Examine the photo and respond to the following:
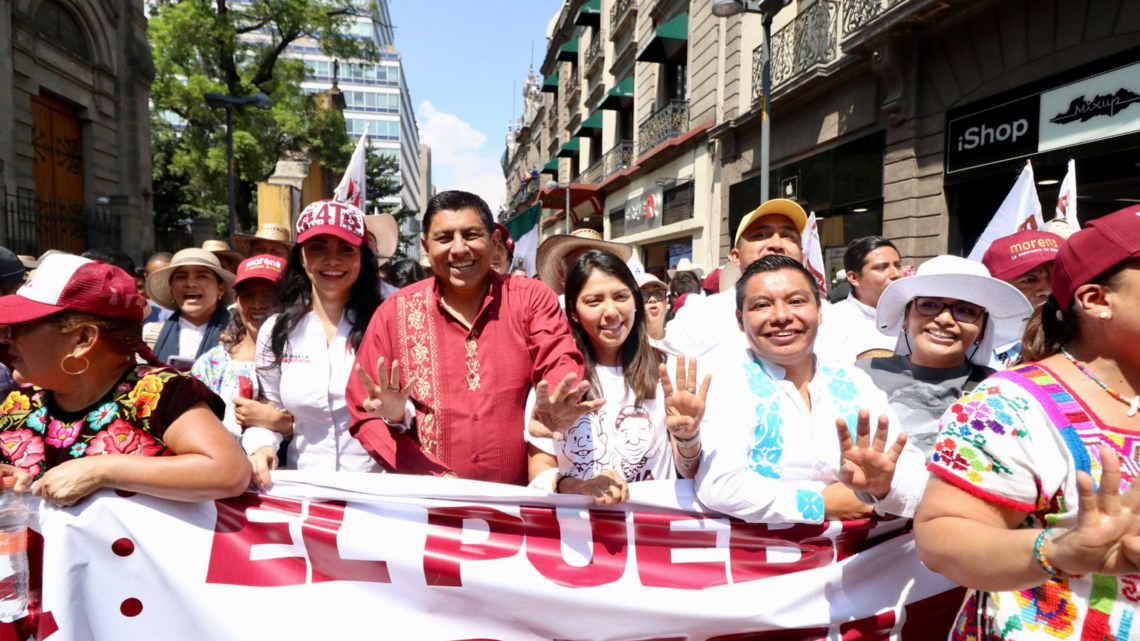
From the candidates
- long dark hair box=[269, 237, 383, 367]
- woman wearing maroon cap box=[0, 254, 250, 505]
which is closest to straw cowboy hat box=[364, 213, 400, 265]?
long dark hair box=[269, 237, 383, 367]

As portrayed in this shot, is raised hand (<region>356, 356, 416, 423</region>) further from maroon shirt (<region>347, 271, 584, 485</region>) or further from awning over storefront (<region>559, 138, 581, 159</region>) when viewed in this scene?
awning over storefront (<region>559, 138, 581, 159</region>)

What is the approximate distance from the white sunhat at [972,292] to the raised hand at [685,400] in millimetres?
1239

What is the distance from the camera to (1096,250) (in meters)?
1.50

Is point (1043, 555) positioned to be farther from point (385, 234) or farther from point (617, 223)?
point (617, 223)

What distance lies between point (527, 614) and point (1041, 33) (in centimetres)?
962

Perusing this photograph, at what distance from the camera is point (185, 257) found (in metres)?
4.59

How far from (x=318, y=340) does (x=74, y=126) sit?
15.5 meters

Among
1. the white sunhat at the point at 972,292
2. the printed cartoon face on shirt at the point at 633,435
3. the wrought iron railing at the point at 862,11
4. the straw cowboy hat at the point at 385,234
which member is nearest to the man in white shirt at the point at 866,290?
the white sunhat at the point at 972,292

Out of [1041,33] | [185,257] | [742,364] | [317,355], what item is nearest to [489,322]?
[317,355]

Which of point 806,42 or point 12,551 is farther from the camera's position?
point 806,42

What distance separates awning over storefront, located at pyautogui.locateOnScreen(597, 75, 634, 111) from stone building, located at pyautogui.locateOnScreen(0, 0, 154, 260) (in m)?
14.6

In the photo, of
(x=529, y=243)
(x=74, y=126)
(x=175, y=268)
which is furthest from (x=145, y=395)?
(x=74, y=126)

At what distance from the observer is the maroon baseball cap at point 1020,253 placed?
138 inches

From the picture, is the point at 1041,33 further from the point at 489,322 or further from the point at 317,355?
the point at 317,355
